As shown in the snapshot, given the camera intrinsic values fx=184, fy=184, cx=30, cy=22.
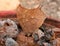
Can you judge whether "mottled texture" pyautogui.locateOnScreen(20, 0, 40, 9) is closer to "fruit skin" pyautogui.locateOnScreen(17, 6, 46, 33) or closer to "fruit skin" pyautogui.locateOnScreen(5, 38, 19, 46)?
"fruit skin" pyautogui.locateOnScreen(17, 6, 46, 33)

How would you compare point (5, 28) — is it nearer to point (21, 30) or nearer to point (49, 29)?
point (21, 30)

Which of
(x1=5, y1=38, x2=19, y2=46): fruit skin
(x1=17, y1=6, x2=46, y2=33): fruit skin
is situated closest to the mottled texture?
(x1=17, y1=6, x2=46, y2=33): fruit skin

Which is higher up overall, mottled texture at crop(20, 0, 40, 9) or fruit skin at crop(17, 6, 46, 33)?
mottled texture at crop(20, 0, 40, 9)

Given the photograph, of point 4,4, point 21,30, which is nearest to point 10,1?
point 4,4

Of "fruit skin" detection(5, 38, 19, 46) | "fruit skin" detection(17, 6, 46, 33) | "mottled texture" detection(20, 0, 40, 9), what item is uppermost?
"mottled texture" detection(20, 0, 40, 9)

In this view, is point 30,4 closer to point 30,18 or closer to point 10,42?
point 30,18

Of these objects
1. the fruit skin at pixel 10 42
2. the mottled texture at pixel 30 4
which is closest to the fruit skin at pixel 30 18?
the mottled texture at pixel 30 4

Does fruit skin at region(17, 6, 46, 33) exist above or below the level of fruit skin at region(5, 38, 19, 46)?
above

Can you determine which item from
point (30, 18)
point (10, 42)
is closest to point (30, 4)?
point (30, 18)
